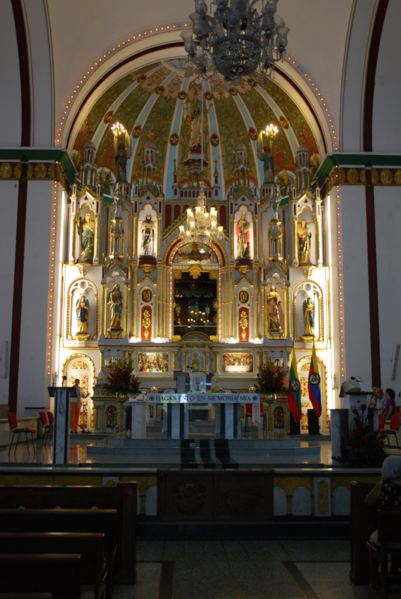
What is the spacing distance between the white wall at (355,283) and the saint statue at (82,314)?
25.1 feet

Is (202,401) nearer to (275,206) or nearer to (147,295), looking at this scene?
(147,295)

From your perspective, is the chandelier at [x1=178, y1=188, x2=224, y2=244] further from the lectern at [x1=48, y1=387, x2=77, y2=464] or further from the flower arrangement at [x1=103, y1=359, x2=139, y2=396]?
the lectern at [x1=48, y1=387, x2=77, y2=464]

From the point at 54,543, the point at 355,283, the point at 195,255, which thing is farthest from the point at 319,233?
the point at 54,543

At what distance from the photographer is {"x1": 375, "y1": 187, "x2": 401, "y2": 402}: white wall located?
15.3 metres

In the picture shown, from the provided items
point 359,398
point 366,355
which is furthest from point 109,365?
point 359,398

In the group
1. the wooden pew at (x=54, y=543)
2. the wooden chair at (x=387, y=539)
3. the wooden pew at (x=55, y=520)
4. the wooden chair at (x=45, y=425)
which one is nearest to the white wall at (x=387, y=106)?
the wooden chair at (x=45, y=425)

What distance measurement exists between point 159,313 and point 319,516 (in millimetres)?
10890

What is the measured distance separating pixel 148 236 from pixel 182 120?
4.56 meters

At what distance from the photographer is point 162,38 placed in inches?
650

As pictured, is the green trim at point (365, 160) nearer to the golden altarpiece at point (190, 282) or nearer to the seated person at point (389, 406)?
the golden altarpiece at point (190, 282)

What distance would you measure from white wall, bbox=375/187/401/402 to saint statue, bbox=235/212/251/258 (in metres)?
4.09

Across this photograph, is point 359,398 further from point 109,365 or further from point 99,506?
point 109,365

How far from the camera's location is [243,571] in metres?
5.73

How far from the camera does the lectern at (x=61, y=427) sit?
28.3ft
